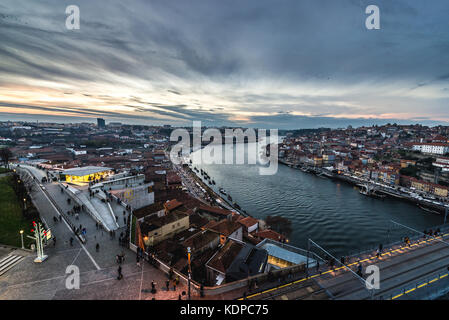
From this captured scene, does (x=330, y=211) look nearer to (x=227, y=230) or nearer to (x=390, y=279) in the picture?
(x=390, y=279)

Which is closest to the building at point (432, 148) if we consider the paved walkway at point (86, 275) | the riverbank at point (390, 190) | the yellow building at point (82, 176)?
the riverbank at point (390, 190)

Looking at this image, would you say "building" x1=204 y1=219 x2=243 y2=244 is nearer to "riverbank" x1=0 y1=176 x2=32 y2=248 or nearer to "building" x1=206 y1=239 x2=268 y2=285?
"building" x1=206 y1=239 x2=268 y2=285

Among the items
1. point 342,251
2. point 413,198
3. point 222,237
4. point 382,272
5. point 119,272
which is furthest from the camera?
point 413,198

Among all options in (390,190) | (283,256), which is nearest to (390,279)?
(283,256)

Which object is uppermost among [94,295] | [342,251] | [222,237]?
[94,295]

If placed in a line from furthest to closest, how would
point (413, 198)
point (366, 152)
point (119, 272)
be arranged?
point (366, 152)
point (413, 198)
point (119, 272)
